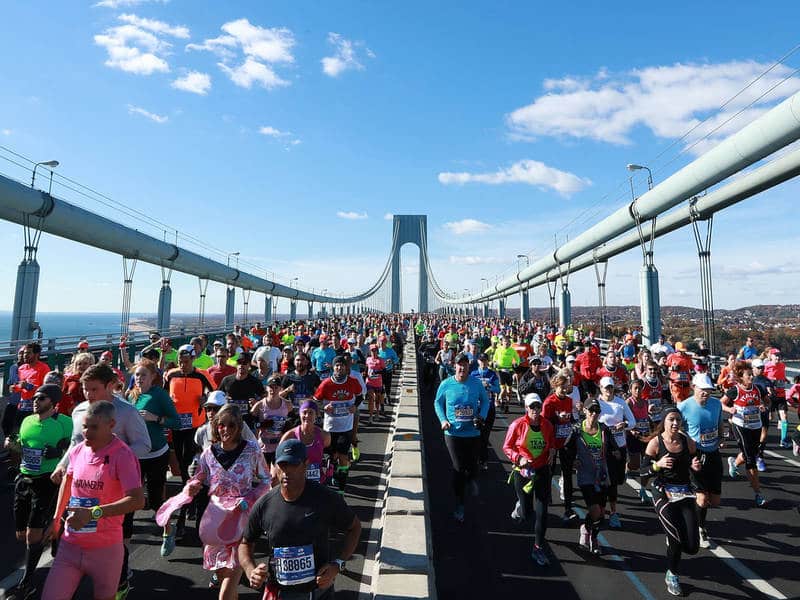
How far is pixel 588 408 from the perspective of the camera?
16.2 ft

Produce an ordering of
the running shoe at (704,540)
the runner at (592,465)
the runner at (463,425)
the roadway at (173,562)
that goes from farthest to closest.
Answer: the runner at (463,425) → the running shoe at (704,540) → the runner at (592,465) → the roadway at (173,562)

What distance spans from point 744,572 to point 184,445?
19.3 ft

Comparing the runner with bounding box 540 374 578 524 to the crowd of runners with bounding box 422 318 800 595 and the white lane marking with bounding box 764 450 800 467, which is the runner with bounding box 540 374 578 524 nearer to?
the crowd of runners with bounding box 422 318 800 595

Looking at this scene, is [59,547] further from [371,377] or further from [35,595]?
[371,377]

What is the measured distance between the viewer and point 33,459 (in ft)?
12.7

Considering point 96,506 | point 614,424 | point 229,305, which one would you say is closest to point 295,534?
point 96,506

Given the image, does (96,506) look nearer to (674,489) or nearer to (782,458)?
(674,489)

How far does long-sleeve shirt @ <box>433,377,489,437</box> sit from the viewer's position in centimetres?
559

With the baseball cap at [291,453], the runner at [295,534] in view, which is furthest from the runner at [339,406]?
the baseball cap at [291,453]

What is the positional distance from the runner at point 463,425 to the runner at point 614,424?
4.57 feet

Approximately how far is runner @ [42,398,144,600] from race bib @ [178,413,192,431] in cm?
239

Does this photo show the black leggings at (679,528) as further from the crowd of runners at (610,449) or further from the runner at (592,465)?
the runner at (592,465)

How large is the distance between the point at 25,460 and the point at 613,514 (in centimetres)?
592

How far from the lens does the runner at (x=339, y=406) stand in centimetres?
Answer: 602
